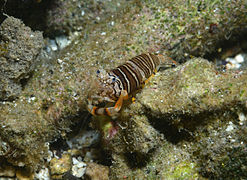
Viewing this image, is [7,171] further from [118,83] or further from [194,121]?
[194,121]

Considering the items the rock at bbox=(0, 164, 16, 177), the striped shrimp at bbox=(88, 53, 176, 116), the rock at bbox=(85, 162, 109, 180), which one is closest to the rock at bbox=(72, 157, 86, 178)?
the rock at bbox=(85, 162, 109, 180)

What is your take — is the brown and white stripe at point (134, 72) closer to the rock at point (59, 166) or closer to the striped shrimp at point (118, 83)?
the striped shrimp at point (118, 83)

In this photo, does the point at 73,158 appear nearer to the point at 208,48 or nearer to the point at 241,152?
the point at 241,152

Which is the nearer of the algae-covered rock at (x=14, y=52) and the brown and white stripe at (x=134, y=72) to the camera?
the brown and white stripe at (x=134, y=72)

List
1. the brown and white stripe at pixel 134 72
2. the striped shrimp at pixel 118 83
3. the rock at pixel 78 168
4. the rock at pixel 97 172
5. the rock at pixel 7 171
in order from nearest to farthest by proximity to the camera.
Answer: the striped shrimp at pixel 118 83, the brown and white stripe at pixel 134 72, the rock at pixel 97 172, the rock at pixel 7 171, the rock at pixel 78 168

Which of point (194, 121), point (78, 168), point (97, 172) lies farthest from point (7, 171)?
point (194, 121)

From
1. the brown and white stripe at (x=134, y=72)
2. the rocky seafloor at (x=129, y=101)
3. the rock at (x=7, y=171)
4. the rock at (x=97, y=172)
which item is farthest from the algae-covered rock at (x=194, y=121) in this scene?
the rock at (x=7, y=171)

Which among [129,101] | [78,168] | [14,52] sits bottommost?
[78,168]
